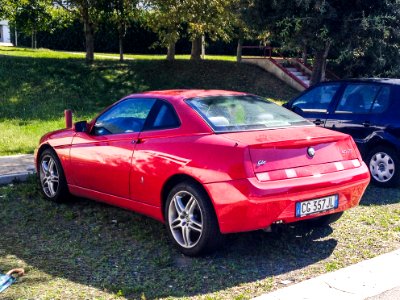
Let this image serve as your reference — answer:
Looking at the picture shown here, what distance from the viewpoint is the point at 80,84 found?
1781cm

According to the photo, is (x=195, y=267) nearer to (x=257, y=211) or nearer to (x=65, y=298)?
(x=257, y=211)

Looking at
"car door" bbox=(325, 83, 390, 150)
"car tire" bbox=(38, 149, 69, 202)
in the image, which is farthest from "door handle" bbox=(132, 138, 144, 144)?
"car door" bbox=(325, 83, 390, 150)

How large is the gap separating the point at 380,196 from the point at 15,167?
5.47 m

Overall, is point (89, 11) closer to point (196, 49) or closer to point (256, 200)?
point (196, 49)

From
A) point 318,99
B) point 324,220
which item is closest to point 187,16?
point 318,99

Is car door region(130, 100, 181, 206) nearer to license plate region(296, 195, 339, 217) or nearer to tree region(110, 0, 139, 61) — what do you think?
license plate region(296, 195, 339, 217)

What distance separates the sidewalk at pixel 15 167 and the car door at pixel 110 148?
6.01ft

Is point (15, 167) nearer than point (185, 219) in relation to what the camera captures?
No

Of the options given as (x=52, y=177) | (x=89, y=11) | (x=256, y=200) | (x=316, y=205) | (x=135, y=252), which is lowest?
(x=135, y=252)

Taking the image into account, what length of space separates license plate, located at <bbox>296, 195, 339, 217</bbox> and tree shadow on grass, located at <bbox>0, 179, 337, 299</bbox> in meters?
0.46

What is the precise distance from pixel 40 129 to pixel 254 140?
27.6 ft

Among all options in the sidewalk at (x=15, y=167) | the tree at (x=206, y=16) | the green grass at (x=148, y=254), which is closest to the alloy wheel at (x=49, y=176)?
A: the green grass at (x=148, y=254)

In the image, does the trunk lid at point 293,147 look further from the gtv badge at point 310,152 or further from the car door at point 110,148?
the car door at point 110,148

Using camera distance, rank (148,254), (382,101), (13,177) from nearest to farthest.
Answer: (148,254), (13,177), (382,101)
